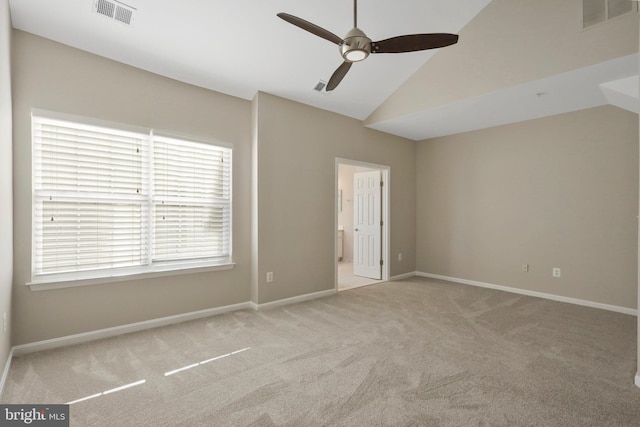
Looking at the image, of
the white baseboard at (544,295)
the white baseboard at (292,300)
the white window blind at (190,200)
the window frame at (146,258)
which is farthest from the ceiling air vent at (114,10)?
the white baseboard at (544,295)

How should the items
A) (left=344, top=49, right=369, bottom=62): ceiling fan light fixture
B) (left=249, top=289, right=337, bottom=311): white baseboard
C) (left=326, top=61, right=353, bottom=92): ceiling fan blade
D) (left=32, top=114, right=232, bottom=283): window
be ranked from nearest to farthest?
1. (left=344, top=49, right=369, bottom=62): ceiling fan light fixture
2. (left=326, top=61, right=353, bottom=92): ceiling fan blade
3. (left=32, top=114, right=232, bottom=283): window
4. (left=249, top=289, right=337, bottom=311): white baseboard

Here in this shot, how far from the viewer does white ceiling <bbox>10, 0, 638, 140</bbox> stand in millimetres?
2814

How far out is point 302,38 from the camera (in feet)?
11.2

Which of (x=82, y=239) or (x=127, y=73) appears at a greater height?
(x=127, y=73)

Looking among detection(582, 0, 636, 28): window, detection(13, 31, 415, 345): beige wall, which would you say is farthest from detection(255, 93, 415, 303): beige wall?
detection(582, 0, 636, 28): window

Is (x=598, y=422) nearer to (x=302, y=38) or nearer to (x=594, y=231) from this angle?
(x=594, y=231)

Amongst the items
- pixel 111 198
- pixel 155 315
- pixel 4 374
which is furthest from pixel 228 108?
pixel 4 374

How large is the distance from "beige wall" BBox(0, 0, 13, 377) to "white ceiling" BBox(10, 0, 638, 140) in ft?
1.47

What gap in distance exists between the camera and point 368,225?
6086 mm

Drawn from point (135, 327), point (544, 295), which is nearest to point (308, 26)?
point (135, 327)

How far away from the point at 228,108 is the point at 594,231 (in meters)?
5.06

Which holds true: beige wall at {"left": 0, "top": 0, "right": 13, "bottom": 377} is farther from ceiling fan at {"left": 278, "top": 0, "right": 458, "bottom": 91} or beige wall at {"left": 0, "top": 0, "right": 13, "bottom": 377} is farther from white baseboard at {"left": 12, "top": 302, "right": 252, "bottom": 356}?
ceiling fan at {"left": 278, "top": 0, "right": 458, "bottom": 91}

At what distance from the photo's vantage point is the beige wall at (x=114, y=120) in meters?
2.78

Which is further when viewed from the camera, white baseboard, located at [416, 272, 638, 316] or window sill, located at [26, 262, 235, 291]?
white baseboard, located at [416, 272, 638, 316]
